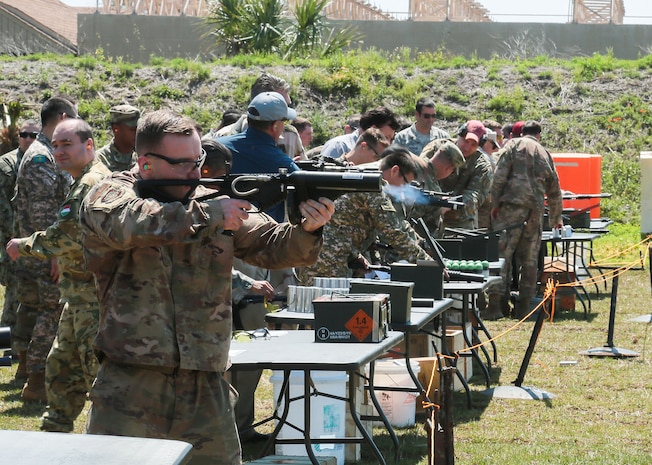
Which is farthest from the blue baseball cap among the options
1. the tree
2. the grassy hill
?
the tree

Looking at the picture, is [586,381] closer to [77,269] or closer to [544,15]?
[77,269]

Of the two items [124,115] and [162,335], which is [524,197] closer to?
[124,115]

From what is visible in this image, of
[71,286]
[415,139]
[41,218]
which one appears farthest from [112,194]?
[415,139]

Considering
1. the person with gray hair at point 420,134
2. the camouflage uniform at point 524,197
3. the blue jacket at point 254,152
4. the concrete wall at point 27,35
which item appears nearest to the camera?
the blue jacket at point 254,152

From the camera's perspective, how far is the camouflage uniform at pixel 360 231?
729cm

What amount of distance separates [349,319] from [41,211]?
2.96 meters

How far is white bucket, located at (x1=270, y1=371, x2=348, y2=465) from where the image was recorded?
19.7ft

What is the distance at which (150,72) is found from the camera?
83.8 ft

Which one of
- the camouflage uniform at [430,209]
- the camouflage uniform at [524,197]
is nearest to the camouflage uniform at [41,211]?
the camouflage uniform at [430,209]

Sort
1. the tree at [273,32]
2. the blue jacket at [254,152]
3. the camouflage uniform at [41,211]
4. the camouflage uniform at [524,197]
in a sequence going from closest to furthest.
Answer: the blue jacket at [254,152], the camouflage uniform at [41,211], the camouflage uniform at [524,197], the tree at [273,32]

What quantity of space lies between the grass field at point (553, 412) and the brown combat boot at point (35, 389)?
8 centimetres

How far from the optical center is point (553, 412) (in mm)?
7547

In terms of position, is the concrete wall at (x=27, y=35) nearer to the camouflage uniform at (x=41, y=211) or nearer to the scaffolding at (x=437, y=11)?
the scaffolding at (x=437, y=11)

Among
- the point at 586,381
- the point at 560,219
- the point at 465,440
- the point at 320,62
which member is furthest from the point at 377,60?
the point at 465,440
